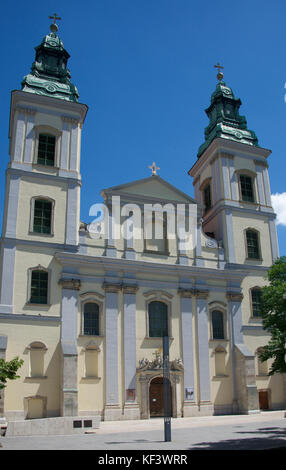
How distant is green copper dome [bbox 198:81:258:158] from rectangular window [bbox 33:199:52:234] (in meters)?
14.9

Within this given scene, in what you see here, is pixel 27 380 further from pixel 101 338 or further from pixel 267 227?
pixel 267 227

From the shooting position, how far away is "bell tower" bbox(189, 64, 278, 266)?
33594 mm

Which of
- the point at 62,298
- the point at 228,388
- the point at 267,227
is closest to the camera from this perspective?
the point at 62,298

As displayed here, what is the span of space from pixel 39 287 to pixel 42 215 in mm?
4710

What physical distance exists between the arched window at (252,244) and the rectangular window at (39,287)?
14.9 meters

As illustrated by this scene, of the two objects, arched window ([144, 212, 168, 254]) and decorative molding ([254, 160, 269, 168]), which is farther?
decorative molding ([254, 160, 269, 168])

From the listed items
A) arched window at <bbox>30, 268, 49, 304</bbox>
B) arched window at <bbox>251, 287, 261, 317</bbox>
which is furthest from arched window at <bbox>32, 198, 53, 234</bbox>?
arched window at <bbox>251, 287, 261, 317</bbox>

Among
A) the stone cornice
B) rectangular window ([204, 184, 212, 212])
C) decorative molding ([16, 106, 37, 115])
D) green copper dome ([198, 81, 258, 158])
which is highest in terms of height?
green copper dome ([198, 81, 258, 158])

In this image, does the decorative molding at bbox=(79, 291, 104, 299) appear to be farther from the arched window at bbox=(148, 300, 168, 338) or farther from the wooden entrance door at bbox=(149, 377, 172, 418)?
the wooden entrance door at bbox=(149, 377, 172, 418)

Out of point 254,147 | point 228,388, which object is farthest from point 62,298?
point 254,147

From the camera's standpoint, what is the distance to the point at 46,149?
30.7 m

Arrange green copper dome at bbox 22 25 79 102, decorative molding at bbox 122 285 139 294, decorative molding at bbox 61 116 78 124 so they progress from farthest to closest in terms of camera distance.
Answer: green copper dome at bbox 22 25 79 102
decorative molding at bbox 61 116 78 124
decorative molding at bbox 122 285 139 294

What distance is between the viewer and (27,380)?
974 inches
